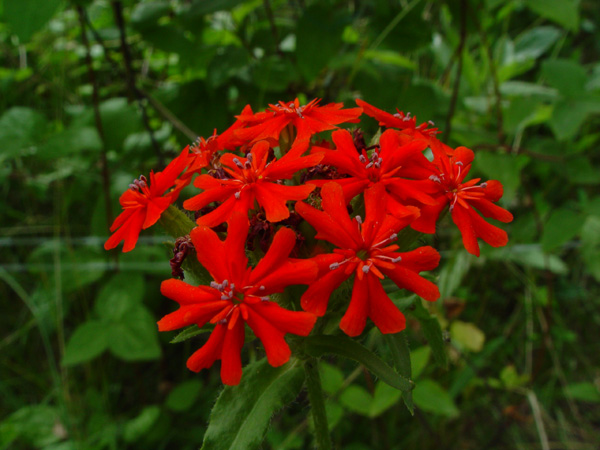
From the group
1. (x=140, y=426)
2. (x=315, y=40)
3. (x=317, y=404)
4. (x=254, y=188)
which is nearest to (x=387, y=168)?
(x=254, y=188)

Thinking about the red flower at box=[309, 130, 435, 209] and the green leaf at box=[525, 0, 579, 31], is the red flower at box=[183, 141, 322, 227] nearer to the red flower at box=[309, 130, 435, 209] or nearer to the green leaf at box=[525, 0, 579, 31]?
the red flower at box=[309, 130, 435, 209]

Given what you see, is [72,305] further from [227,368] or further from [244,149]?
[227,368]

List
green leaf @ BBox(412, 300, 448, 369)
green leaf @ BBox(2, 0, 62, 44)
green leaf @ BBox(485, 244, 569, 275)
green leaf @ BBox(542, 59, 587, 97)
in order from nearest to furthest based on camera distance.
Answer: green leaf @ BBox(412, 300, 448, 369) → green leaf @ BBox(2, 0, 62, 44) → green leaf @ BBox(542, 59, 587, 97) → green leaf @ BBox(485, 244, 569, 275)

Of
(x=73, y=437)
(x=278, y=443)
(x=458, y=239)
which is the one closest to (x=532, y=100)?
(x=458, y=239)

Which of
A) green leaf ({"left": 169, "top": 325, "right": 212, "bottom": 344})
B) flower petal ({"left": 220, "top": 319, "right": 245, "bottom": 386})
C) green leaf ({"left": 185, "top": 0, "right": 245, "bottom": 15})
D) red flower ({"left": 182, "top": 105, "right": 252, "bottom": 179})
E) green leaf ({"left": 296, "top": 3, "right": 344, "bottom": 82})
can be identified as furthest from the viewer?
green leaf ({"left": 296, "top": 3, "right": 344, "bottom": 82})

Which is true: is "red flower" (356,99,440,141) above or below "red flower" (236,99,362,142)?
below

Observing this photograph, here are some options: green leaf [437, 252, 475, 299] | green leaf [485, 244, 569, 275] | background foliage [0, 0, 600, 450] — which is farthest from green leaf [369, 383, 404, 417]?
green leaf [485, 244, 569, 275]
